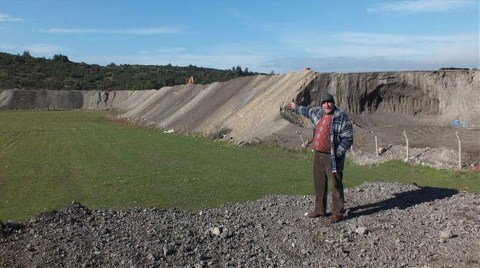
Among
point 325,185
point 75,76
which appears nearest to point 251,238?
point 325,185

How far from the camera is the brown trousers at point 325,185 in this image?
8.44m

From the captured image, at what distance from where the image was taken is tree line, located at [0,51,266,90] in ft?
334

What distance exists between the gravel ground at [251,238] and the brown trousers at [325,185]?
9.1 inches

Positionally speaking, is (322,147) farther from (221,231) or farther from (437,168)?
(437,168)

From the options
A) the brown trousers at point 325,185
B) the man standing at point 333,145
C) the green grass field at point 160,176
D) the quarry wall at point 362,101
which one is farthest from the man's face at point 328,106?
the quarry wall at point 362,101

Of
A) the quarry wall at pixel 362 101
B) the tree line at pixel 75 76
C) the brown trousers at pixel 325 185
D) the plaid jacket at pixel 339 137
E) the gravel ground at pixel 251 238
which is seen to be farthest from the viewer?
the tree line at pixel 75 76

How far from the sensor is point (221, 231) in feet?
25.6

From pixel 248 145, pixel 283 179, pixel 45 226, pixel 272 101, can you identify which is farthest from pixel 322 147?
pixel 272 101

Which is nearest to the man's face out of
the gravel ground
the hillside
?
the gravel ground

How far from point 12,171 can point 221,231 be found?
11.4 meters

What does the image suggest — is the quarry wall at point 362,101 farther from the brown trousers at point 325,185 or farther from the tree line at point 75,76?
the tree line at point 75,76

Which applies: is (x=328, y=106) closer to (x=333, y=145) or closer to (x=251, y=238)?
(x=333, y=145)

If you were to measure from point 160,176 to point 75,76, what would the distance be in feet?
356

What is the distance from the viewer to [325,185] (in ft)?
28.7
